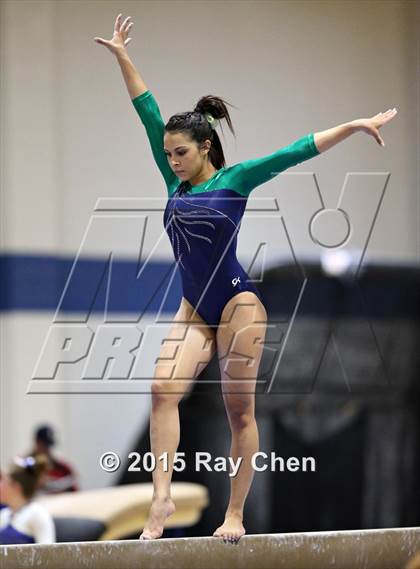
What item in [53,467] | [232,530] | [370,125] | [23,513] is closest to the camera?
[370,125]

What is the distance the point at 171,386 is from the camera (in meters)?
3.24

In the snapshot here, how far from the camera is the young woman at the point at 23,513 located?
5.50m

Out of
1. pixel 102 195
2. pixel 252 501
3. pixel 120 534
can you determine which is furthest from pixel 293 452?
pixel 102 195

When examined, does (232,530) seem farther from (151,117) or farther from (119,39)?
(119,39)

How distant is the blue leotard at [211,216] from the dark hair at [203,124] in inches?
2.4

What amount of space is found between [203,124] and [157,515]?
1.16 meters

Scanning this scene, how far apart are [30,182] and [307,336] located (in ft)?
6.62

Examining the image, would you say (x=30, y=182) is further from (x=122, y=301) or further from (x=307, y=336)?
(x=307, y=336)

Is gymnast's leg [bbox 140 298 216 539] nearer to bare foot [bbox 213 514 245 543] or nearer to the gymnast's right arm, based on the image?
bare foot [bbox 213 514 245 543]

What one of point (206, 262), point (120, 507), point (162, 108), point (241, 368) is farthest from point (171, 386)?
point (120, 507)

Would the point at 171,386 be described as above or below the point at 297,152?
below

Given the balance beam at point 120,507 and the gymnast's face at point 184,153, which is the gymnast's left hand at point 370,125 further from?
the balance beam at point 120,507

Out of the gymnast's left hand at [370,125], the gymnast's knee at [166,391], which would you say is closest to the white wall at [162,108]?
the gymnast's left hand at [370,125]

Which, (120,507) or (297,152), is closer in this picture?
(297,152)
